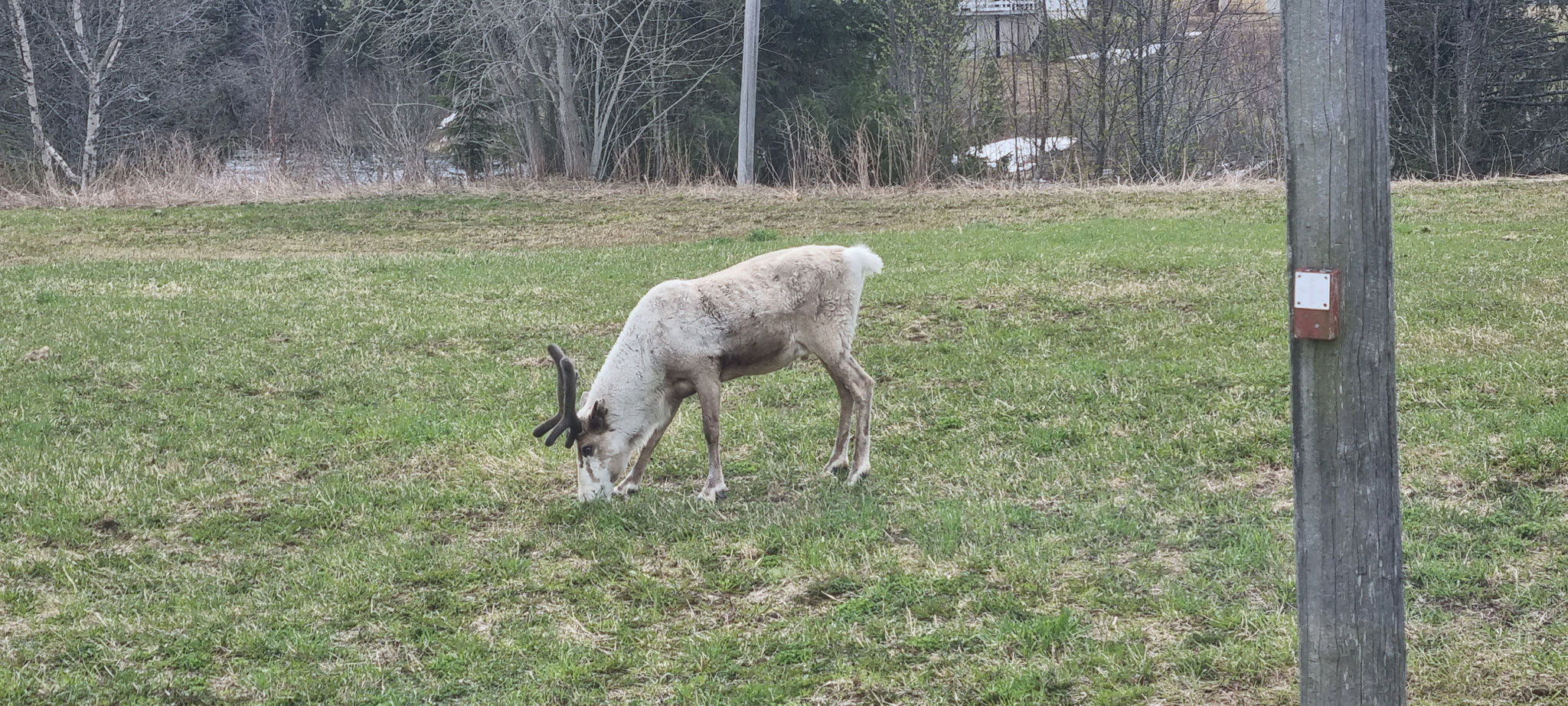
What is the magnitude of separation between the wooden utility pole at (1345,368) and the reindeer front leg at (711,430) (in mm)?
4441

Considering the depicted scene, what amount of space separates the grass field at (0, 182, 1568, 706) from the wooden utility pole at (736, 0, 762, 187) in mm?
13559

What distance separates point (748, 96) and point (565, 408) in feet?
72.0

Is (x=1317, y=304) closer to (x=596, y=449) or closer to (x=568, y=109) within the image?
(x=596, y=449)

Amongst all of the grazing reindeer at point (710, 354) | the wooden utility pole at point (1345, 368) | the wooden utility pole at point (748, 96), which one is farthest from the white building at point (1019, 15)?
the wooden utility pole at point (1345, 368)

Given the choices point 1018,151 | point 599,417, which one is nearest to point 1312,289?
point 599,417

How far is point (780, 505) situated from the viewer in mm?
7496

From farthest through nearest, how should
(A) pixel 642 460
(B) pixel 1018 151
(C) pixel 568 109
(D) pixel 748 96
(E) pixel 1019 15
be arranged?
(E) pixel 1019 15
(C) pixel 568 109
(D) pixel 748 96
(B) pixel 1018 151
(A) pixel 642 460

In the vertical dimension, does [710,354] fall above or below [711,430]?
above

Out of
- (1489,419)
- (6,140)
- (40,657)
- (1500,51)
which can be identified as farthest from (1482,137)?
(6,140)

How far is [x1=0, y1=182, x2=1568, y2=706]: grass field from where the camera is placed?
517cm

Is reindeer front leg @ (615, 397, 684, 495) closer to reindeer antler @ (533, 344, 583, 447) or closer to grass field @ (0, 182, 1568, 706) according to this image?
grass field @ (0, 182, 1568, 706)

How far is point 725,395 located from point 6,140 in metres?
33.2

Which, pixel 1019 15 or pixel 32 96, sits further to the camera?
pixel 1019 15

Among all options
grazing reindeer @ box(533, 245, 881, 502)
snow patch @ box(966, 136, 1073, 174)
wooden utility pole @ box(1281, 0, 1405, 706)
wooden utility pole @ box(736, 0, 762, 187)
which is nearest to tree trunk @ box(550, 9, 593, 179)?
wooden utility pole @ box(736, 0, 762, 187)
